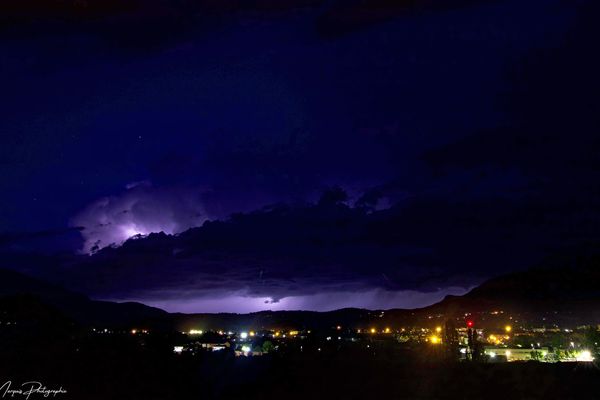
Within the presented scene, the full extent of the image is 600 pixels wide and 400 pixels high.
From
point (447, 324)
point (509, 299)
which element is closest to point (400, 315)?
point (509, 299)

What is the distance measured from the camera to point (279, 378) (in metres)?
30.5

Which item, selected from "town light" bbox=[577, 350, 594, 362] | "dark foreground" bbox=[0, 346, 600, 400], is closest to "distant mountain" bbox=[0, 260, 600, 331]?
"town light" bbox=[577, 350, 594, 362]

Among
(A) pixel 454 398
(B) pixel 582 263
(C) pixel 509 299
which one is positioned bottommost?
(A) pixel 454 398

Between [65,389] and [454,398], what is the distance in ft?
65.5

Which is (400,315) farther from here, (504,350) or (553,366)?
(553,366)

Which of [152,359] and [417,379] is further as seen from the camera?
[152,359]

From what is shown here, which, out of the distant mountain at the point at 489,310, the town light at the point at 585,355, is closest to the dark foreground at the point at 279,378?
the town light at the point at 585,355

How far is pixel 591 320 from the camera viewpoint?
127625mm
